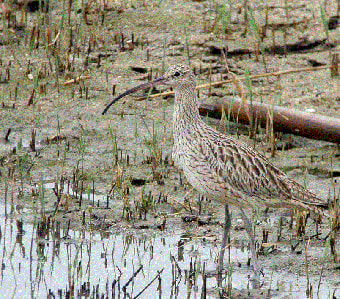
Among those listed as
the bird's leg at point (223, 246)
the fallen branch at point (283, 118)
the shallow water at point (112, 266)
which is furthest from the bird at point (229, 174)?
the fallen branch at point (283, 118)

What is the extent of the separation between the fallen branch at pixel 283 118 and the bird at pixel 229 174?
6.18 feet

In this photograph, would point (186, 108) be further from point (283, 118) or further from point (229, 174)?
point (283, 118)

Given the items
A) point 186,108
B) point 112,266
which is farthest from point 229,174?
point 112,266

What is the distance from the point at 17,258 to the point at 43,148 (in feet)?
8.47

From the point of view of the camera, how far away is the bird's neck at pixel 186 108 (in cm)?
818

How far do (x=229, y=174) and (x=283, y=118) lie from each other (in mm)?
2397

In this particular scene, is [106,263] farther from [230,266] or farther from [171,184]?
[171,184]

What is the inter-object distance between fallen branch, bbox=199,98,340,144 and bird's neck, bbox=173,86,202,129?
171cm

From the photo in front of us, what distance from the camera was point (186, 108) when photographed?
325 inches

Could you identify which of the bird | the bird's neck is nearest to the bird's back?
the bird

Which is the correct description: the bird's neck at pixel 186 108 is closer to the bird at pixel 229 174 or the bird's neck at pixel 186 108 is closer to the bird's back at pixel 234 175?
the bird at pixel 229 174

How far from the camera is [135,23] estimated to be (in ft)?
43.7

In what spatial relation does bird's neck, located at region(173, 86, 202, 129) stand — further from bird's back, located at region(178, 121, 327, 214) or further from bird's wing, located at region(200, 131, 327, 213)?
bird's wing, located at region(200, 131, 327, 213)

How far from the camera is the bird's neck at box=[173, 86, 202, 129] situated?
8.18 metres
